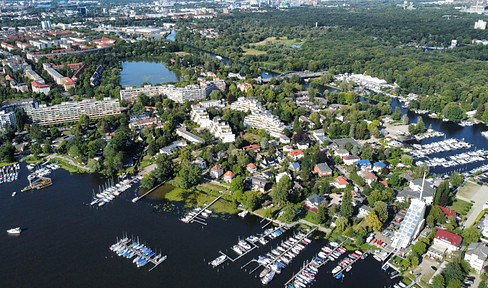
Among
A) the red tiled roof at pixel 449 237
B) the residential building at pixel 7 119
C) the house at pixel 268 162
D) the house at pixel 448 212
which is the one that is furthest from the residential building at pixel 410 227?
the residential building at pixel 7 119

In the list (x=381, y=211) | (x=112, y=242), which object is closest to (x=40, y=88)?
(x=112, y=242)

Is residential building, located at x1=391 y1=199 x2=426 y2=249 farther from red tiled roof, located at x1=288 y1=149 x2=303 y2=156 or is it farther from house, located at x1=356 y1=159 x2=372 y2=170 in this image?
red tiled roof, located at x1=288 y1=149 x2=303 y2=156

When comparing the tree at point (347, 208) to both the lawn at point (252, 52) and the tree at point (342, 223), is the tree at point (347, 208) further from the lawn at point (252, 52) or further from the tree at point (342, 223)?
the lawn at point (252, 52)

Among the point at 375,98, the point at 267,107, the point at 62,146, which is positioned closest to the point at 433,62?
the point at 375,98

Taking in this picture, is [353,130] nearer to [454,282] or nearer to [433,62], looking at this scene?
[454,282]

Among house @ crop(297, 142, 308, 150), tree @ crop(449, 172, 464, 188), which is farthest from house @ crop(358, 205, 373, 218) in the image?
house @ crop(297, 142, 308, 150)

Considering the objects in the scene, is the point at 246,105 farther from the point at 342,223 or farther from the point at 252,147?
the point at 342,223
